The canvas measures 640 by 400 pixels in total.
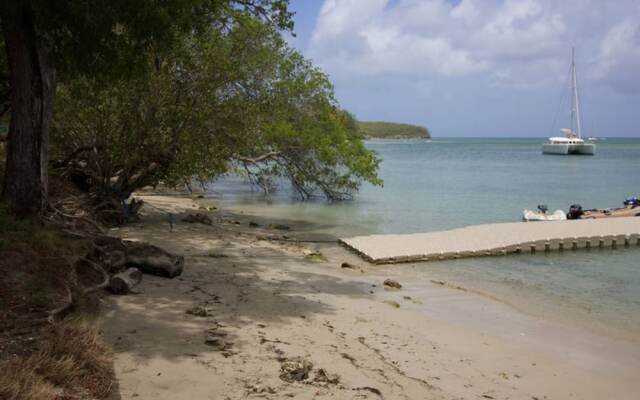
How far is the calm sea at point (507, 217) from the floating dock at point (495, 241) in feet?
1.52

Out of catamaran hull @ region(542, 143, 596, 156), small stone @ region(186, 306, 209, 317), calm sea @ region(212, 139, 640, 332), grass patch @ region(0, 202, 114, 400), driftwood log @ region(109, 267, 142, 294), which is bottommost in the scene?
calm sea @ region(212, 139, 640, 332)

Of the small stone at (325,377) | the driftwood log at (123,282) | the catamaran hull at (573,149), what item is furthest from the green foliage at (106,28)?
the catamaran hull at (573,149)

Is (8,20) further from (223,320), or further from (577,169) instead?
(577,169)

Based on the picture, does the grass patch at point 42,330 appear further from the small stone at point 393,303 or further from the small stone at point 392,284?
the small stone at point 392,284

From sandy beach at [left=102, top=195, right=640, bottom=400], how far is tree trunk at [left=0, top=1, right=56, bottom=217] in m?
2.56

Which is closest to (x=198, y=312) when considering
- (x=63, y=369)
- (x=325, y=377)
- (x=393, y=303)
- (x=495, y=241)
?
(x=325, y=377)

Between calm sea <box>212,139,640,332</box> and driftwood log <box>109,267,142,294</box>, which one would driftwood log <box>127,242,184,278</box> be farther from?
calm sea <box>212,139,640,332</box>

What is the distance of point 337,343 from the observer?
788 centimetres

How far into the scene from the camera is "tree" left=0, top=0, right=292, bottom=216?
8.95m

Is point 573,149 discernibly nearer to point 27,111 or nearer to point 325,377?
point 27,111

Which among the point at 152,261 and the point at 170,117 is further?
the point at 170,117

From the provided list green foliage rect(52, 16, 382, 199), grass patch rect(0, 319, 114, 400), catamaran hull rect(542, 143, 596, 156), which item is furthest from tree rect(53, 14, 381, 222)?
catamaran hull rect(542, 143, 596, 156)

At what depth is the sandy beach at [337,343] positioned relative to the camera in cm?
629

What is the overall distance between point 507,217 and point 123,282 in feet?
71.9
